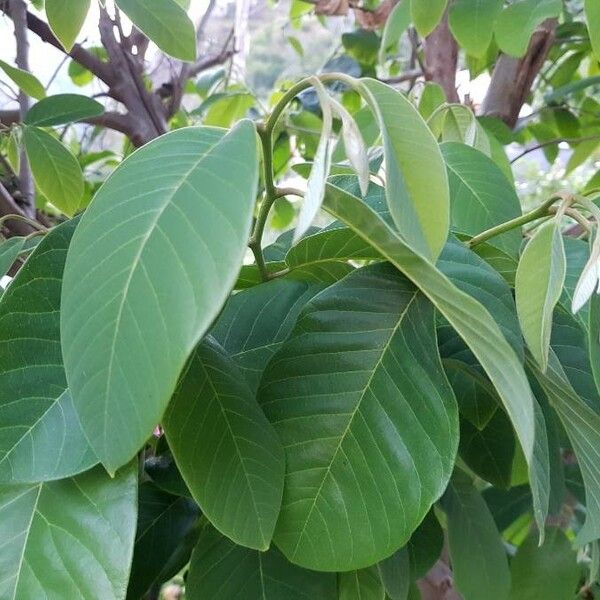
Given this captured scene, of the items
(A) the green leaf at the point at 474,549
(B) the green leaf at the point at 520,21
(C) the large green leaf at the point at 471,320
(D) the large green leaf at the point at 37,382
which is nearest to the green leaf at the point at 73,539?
(D) the large green leaf at the point at 37,382

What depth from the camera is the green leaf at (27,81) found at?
0.65 m

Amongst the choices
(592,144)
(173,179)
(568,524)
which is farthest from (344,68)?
(173,179)

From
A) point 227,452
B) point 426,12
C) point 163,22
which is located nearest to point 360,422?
point 227,452

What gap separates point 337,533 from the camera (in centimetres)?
29

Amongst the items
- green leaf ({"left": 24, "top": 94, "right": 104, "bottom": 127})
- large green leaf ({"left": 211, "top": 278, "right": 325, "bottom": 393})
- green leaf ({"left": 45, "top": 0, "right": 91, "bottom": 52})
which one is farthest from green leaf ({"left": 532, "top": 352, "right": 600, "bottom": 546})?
green leaf ({"left": 24, "top": 94, "right": 104, "bottom": 127})

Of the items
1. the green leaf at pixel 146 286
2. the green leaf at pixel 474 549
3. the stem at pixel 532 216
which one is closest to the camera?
the green leaf at pixel 146 286

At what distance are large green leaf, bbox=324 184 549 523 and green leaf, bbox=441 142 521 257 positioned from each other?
0.65 feet

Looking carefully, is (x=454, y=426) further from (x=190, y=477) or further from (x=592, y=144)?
(x=592, y=144)

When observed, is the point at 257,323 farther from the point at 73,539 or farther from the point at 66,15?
the point at 66,15

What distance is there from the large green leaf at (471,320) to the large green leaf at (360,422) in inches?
1.7

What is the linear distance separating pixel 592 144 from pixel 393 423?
81cm

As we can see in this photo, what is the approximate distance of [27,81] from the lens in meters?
0.67

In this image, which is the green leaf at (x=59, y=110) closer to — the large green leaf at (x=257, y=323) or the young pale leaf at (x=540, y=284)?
the large green leaf at (x=257, y=323)

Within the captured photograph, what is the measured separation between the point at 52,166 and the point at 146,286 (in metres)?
0.47
